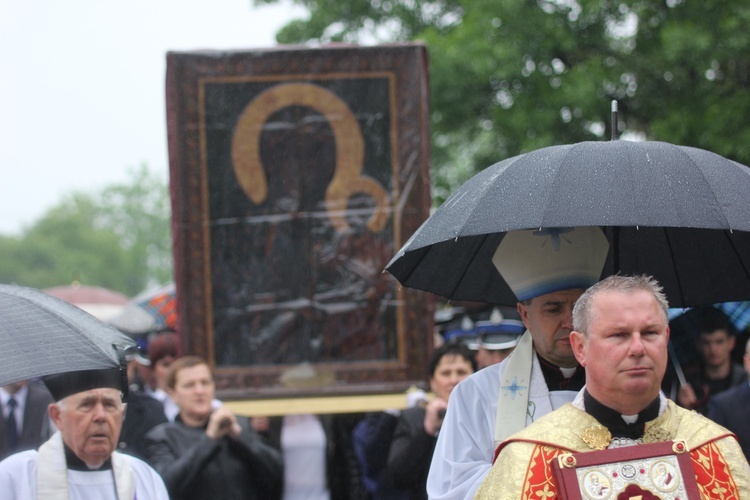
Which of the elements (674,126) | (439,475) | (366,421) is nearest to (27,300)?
(439,475)

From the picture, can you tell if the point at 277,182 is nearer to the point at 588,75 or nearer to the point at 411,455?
the point at 411,455

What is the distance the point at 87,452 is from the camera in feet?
15.2

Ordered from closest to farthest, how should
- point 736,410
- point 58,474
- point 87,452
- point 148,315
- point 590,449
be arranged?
point 590,449
point 58,474
point 87,452
point 736,410
point 148,315

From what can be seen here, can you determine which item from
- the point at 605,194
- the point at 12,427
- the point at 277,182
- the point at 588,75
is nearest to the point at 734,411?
the point at 277,182

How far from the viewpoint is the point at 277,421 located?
7797 millimetres

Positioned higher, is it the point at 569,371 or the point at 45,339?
the point at 45,339

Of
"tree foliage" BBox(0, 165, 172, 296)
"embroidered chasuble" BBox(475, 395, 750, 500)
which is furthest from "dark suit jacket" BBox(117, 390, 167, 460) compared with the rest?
"tree foliage" BBox(0, 165, 172, 296)

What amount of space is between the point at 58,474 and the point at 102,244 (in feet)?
247

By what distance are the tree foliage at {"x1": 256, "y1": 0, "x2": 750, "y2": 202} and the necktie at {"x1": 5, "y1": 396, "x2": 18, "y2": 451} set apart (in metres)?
6.61

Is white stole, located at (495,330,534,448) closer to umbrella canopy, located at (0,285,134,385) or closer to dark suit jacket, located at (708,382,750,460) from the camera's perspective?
umbrella canopy, located at (0,285,134,385)

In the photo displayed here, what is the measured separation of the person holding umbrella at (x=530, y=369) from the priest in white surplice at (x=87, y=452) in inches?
50.0

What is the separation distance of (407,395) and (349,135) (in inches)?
68.5

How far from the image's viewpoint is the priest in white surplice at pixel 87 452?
455 centimetres

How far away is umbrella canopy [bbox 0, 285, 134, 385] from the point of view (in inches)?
147
